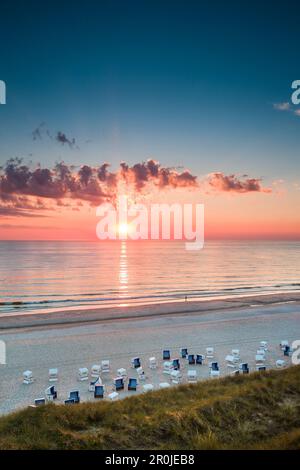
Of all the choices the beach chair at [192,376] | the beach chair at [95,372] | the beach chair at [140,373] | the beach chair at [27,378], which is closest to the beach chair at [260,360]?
the beach chair at [192,376]

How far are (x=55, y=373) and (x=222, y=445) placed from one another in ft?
30.6

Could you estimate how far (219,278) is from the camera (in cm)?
6303

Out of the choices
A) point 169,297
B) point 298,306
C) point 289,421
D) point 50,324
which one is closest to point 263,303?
point 298,306

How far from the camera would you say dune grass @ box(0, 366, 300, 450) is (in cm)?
757

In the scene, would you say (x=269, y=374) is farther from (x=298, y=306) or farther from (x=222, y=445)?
(x=298, y=306)

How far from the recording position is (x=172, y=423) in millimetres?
8453

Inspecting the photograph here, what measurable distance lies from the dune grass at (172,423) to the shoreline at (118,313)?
58.8 ft

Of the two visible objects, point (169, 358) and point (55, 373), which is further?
point (169, 358)

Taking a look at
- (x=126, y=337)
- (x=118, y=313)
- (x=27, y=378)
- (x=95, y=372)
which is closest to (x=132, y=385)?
(x=95, y=372)

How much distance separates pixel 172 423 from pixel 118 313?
75.6 feet

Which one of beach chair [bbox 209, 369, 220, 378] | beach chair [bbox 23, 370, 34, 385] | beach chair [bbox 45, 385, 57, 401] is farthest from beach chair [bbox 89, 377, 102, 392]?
beach chair [bbox 209, 369, 220, 378]

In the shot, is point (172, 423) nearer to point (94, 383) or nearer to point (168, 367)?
point (94, 383)

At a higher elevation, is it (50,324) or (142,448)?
(142,448)

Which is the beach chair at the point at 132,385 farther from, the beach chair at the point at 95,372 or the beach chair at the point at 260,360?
the beach chair at the point at 260,360
